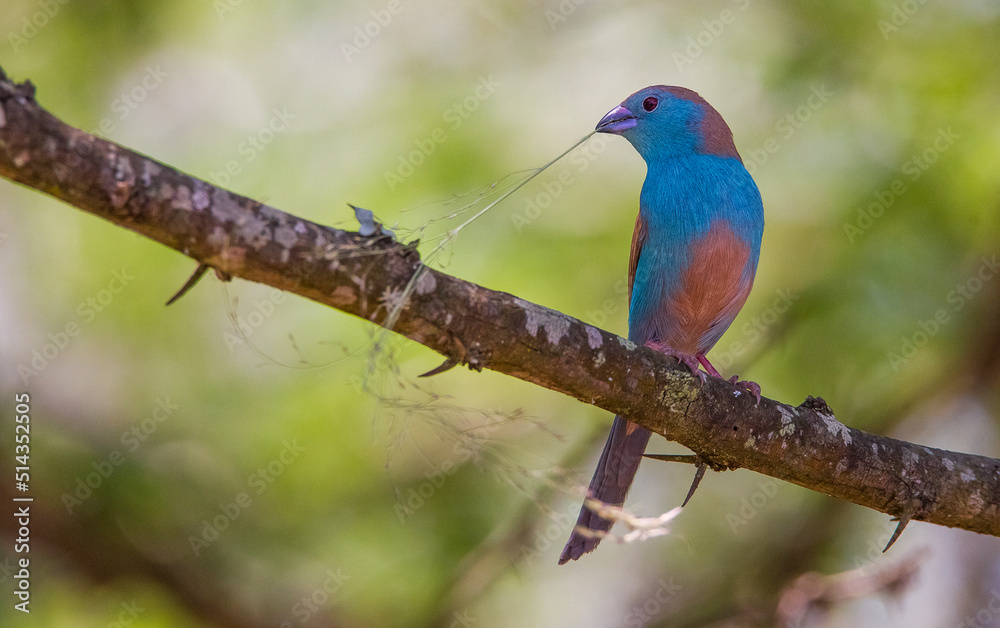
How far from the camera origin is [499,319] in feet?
8.32

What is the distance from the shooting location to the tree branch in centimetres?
201

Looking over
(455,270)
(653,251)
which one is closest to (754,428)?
(653,251)

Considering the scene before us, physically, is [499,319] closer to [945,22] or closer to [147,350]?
[147,350]

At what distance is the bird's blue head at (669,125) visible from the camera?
14.5 feet

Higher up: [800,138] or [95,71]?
[800,138]

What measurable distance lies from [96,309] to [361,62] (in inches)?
90.5
